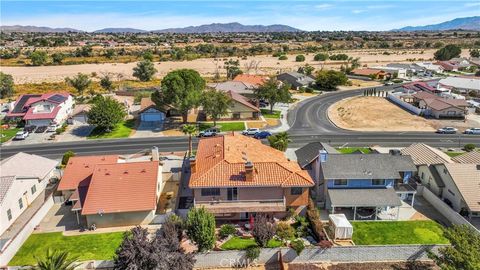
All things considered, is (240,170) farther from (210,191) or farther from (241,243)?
(241,243)

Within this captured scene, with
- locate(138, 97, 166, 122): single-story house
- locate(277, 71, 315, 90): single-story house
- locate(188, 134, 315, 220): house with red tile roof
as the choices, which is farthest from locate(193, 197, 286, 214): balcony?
locate(277, 71, 315, 90): single-story house

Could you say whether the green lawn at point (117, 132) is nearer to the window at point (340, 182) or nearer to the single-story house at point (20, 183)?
the single-story house at point (20, 183)

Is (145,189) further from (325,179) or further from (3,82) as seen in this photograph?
(3,82)

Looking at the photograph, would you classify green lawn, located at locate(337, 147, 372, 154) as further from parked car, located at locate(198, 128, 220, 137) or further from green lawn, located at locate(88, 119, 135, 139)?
green lawn, located at locate(88, 119, 135, 139)

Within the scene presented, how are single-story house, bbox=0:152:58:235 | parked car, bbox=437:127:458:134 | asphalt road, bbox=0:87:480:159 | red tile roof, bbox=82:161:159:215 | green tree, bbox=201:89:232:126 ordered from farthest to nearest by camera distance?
green tree, bbox=201:89:232:126 → parked car, bbox=437:127:458:134 → asphalt road, bbox=0:87:480:159 → single-story house, bbox=0:152:58:235 → red tile roof, bbox=82:161:159:215

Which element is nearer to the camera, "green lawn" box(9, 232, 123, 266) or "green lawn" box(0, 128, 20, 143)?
"green lawn" box(9, 232, 123, 266)

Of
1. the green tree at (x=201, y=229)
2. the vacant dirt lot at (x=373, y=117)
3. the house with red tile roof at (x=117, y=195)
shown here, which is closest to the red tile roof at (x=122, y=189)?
the house with red tile roof at (x=117, y=195)
